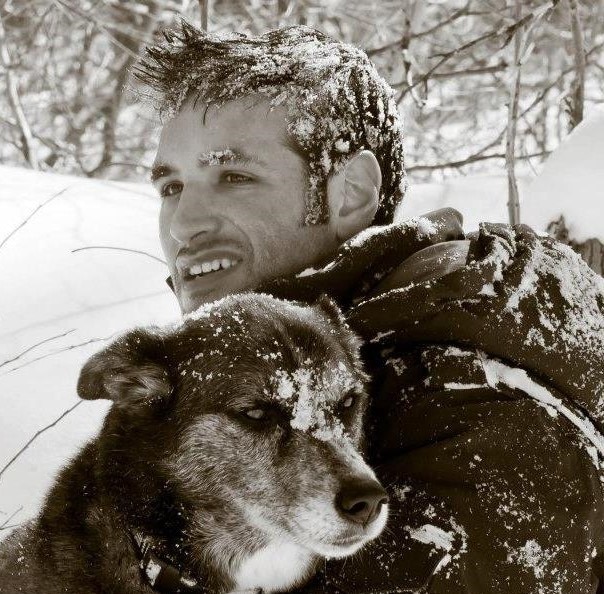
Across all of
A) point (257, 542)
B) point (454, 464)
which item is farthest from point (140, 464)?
point (454, 464)

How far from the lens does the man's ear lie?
279cm

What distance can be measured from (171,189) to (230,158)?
43 centimetres

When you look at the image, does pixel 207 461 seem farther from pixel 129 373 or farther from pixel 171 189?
pixel 171 189

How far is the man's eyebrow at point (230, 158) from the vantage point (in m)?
2.67

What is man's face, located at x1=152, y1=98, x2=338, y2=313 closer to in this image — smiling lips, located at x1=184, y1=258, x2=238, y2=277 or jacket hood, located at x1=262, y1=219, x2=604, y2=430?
smiling lips, located at x1=184, y1=258, x2=238, y2=277

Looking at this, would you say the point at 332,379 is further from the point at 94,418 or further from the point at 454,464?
the point at 94,418

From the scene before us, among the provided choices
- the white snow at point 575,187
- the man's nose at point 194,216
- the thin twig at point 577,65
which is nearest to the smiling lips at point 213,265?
the man's nose at point 194,216

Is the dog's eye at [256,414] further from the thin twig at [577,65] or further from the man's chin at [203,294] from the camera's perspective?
the thin twig at [577,65]

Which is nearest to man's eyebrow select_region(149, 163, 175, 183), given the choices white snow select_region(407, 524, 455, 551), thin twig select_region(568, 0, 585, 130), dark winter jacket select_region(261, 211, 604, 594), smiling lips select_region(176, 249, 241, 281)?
smiling lips select_region(176, 249, 241, 281)

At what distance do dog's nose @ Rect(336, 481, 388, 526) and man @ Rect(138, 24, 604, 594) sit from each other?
0.21 feet

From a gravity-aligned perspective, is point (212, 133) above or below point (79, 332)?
above

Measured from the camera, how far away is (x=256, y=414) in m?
2.03

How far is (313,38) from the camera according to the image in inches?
118

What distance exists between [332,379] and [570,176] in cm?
229
